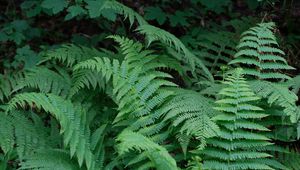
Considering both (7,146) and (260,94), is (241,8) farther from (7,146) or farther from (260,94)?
(7,146)

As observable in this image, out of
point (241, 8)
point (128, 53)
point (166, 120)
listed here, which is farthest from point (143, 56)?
point (241, 8)

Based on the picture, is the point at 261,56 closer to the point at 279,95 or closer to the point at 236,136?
the point at 279,95

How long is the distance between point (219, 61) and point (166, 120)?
1228 mm

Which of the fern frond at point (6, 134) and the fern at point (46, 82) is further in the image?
the fern at point (46, 82)

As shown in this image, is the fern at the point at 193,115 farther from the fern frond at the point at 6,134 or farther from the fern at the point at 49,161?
the fern frond at the point at 6,134

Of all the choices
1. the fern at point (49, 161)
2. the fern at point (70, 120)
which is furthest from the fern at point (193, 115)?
the fern at point (49, 161)

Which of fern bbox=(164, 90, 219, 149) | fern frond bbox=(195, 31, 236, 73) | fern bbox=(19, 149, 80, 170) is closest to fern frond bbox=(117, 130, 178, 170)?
fern bbox=(164, 90, 219, 149)

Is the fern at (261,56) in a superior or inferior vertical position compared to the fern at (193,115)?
superior

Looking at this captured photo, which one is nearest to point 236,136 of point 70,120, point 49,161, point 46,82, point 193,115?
point 193,115

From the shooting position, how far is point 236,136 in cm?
274

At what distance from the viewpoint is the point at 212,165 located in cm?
274

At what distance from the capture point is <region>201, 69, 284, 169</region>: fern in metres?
2.71

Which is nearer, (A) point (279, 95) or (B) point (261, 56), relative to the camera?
(A) point (279, 95)

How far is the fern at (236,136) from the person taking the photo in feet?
8.90
